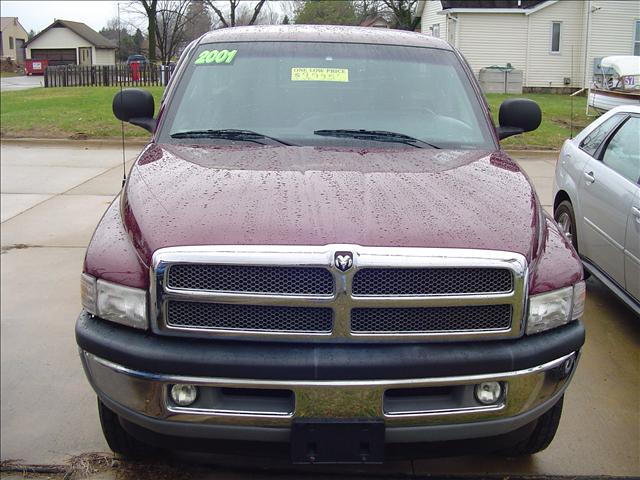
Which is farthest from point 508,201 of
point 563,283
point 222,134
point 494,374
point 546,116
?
point 546,116

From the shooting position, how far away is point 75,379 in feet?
13.2

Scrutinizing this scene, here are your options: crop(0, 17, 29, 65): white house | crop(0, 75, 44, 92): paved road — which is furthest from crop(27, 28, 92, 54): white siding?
crop(0, 17, 29, 65): white house

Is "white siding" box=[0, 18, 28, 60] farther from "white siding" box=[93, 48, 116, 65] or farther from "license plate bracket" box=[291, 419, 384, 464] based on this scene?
"license plate bracket" box=[291, 419, 384, 464]

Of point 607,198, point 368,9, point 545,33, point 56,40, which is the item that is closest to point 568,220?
point 607,198

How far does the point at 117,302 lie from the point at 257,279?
54 centimetres

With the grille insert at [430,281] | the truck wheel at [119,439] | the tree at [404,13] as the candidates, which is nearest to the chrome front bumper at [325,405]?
the grille insert at [430,281]

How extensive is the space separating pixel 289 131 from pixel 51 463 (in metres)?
1.93

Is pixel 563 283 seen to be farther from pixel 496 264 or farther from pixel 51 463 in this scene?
pixel 51 463

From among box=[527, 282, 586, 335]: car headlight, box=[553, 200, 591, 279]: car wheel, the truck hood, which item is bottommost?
box=[553, 200, 591, 279]: car wheel

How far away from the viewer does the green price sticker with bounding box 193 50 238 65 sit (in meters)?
4.04

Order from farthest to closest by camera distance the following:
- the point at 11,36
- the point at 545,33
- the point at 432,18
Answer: the point at 11,36
the point at 432,18
the point at 545,33

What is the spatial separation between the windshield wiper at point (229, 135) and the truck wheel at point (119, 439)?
1427 millimetres

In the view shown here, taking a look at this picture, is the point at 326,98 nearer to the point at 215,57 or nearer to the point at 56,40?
the point at 215,57

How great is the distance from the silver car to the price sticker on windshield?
6.56ft
